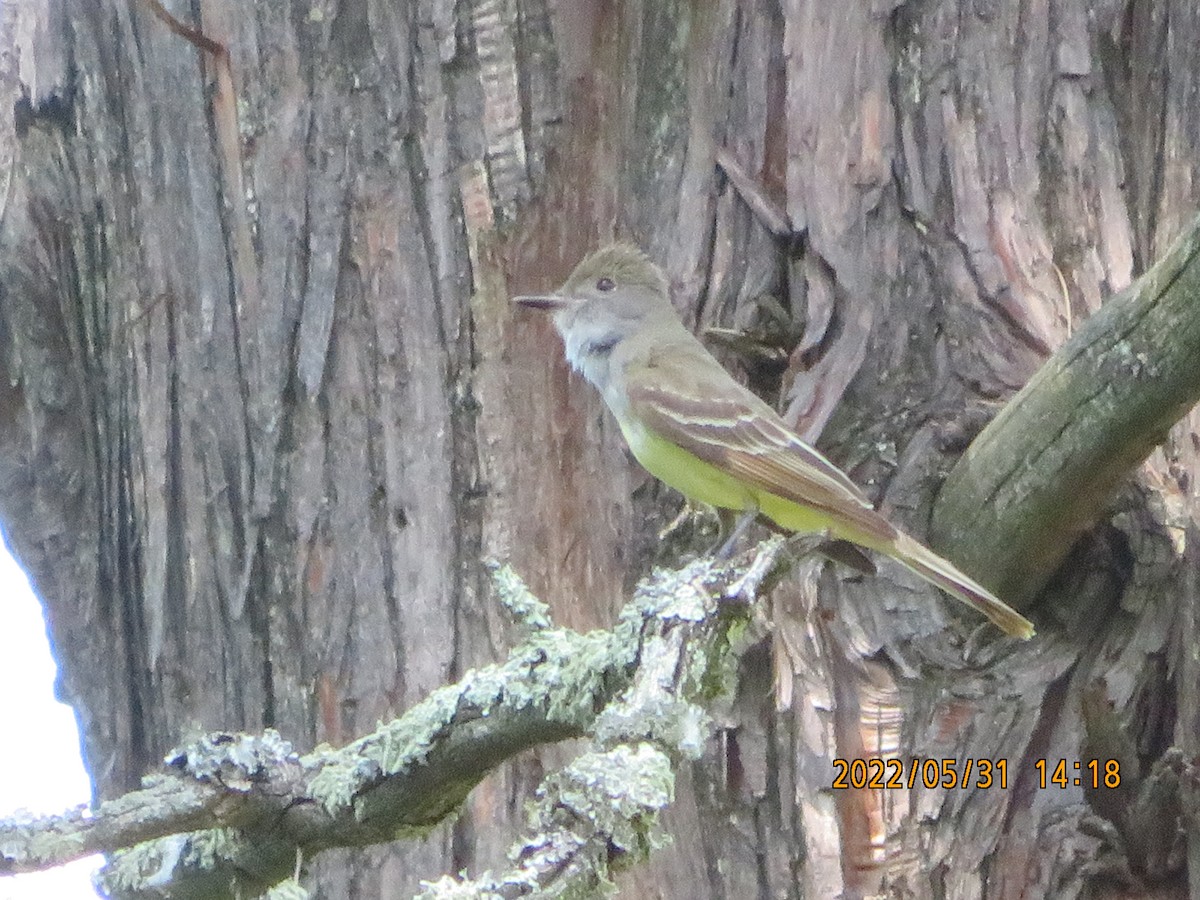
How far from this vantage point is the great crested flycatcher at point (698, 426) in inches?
135

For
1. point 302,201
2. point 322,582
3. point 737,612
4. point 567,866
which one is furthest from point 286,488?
point 567,866

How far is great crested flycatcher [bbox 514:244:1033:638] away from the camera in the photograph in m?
3.43

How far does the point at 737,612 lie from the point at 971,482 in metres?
1.11

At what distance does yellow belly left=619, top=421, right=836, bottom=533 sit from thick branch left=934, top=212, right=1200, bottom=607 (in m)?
0.33

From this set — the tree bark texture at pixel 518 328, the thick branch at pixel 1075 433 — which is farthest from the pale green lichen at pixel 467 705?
the thick branch at pixel 1075 433

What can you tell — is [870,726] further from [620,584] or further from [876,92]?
[876,92]

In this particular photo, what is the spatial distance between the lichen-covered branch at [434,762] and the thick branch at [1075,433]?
77 cm

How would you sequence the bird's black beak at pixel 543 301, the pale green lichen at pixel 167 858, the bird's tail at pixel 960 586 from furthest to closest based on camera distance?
1. the bird's black beak at pixel 543 301
2. the bird's tail at pixel 960 586
3. the pale green lichen at pixel 167 858

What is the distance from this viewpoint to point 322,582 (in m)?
3.55

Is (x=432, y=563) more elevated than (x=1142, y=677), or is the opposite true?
(x=432, y=563)
